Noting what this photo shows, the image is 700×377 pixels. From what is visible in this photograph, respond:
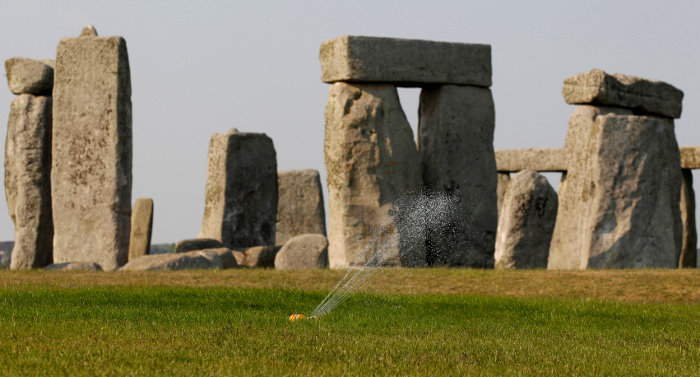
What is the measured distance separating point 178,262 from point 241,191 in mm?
5708

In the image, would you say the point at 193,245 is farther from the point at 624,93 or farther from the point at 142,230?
the point at 624,93

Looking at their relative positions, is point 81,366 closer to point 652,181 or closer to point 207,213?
point 652,181

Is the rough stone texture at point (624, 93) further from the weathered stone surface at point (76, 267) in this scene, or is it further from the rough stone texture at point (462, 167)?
the weathered stone surface at point (76, 267)

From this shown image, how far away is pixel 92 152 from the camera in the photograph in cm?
1705

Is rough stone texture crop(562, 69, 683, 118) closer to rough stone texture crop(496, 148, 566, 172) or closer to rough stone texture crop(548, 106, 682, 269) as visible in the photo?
rough stone texture crop(548, 106, 682, 269)

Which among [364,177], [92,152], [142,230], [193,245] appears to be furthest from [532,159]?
[92,152]

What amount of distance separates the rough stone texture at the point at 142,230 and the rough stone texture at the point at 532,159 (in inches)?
355

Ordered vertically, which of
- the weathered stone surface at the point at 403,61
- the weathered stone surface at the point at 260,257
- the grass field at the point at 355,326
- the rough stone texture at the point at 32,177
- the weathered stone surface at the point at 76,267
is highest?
the weathered stone surface at the point at 403,61

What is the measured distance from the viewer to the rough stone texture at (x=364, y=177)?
16469 millimetres

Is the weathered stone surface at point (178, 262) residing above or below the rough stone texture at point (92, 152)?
below

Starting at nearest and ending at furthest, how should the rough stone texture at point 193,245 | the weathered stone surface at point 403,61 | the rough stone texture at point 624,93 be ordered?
the weathered stone surface at point 403,61
the rough stone texture at point 624,93
the rough stone texture at point 193,245

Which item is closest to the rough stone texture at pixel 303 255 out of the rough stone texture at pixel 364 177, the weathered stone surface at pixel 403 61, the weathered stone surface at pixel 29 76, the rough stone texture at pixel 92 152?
the rough stone texture at pixel 364 177

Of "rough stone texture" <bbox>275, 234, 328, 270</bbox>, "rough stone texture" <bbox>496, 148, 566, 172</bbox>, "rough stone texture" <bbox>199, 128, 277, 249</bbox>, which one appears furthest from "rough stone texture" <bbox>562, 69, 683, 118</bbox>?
"rough stone texture" <bbox>199, 128, 277, 249</bbox>

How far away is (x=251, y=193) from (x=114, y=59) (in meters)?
5.54
